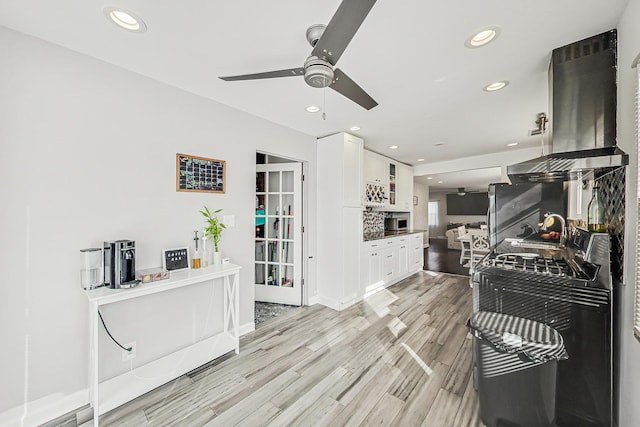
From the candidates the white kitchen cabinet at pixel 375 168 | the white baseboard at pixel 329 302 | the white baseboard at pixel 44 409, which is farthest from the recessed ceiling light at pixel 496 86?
the white baseboard at pixel 44 409

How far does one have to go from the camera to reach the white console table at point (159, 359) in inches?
62.9

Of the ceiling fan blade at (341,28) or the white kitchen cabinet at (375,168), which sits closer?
the ceiling fan blade at (341,28)

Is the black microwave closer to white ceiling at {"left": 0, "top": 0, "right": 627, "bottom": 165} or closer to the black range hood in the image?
white ceiling at {"left": 0, "top": 0, "right": 627, "bottom": 165}

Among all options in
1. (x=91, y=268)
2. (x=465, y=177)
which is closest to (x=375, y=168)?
(x=91, y=268)

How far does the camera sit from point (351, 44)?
5.38 feet

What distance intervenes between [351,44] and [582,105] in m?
1.55

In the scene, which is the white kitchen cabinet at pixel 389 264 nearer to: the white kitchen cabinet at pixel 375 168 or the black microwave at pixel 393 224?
the black microwave at pixel 393 224

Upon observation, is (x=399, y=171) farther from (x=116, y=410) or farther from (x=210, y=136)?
(x=116, y=410)

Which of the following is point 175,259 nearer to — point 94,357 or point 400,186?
point 94,357

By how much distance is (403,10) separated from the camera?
1354 millimetres

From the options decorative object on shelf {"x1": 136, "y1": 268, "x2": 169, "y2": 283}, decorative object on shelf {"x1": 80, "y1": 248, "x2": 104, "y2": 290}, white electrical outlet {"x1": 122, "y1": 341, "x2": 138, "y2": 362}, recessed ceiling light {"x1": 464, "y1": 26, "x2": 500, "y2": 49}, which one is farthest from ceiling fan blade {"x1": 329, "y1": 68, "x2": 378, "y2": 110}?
white electrical outlet {"x1": 122, "y1": 341, "x2": 138, "y2": 362}

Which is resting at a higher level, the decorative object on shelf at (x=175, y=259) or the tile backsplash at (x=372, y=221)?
the tile backsplash at (x=372, y=221)

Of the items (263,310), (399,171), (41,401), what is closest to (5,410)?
(41,401)

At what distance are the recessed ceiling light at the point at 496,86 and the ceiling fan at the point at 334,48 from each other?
4.18ft
